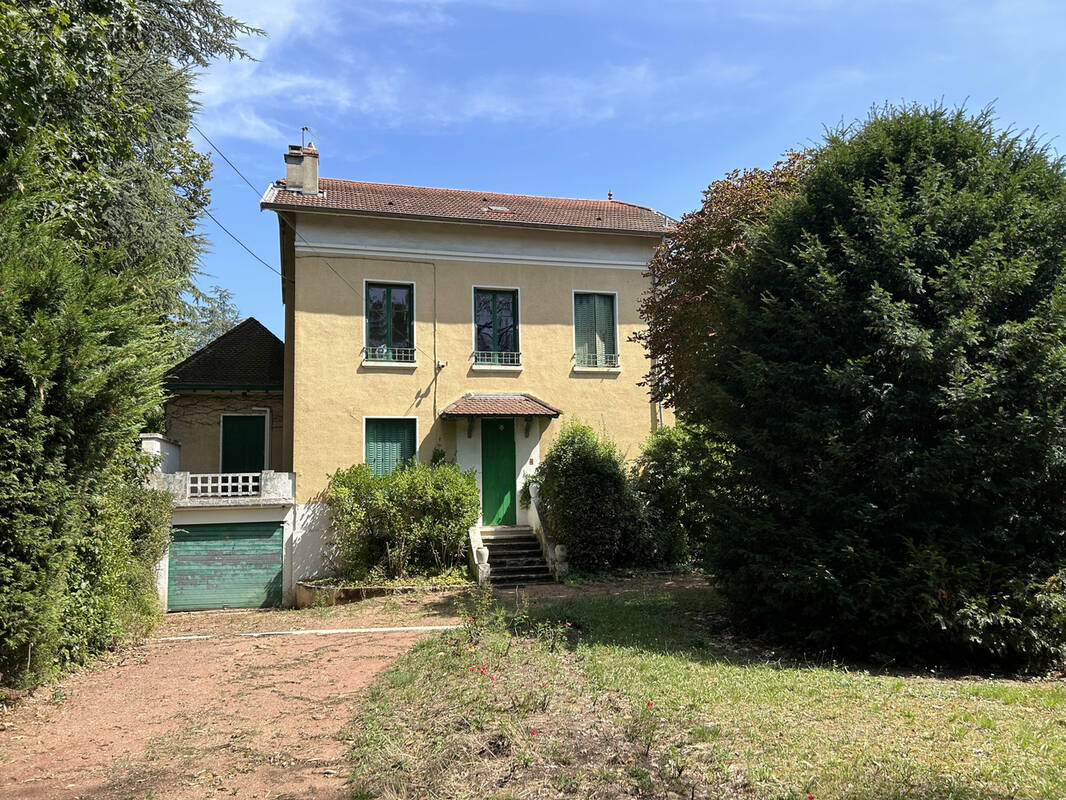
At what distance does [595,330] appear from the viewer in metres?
18.3

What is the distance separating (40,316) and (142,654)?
5.18 m

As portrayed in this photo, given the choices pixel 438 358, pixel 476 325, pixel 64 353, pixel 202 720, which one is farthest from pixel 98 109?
pixel 476 325

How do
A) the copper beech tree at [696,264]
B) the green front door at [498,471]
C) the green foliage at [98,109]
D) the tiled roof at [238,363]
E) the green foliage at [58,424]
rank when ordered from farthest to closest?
the tiled roof at [238,363] → the green front door at [498,471] → the copper beech tree at [696,264] → the green foliage at [98,109] → the green foliage at [58,424]

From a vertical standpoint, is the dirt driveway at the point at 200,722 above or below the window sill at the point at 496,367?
below

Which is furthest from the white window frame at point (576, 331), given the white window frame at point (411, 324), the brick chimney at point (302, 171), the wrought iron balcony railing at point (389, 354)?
the brick chimney at point (302, 171)

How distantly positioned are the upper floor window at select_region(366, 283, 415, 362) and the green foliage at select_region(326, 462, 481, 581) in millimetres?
3155

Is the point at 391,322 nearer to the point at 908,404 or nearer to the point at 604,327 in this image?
the point at 604,327

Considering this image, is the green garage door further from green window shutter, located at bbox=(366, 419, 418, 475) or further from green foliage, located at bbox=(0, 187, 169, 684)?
green foliage, located at bbox=(0, 187, 169, 684)

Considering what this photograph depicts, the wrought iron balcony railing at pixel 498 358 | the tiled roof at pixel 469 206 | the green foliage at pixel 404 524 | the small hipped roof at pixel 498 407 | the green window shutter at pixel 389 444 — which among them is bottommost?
the green foliage at pixel 404 524

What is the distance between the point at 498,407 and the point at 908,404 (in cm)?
1034

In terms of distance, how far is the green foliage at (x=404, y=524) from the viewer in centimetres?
1510

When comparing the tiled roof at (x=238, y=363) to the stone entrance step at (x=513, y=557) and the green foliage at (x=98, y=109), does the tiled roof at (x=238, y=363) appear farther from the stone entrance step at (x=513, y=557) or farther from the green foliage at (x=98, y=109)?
the stone entrance step at (x=513, y=557)

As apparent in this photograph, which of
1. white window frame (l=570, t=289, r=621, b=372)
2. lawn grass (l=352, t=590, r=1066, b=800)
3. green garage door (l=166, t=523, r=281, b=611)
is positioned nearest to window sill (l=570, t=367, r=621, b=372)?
white window frame (l=570, t=289, r=621, b=372)

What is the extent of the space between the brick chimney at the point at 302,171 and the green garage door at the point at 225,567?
328 inches
